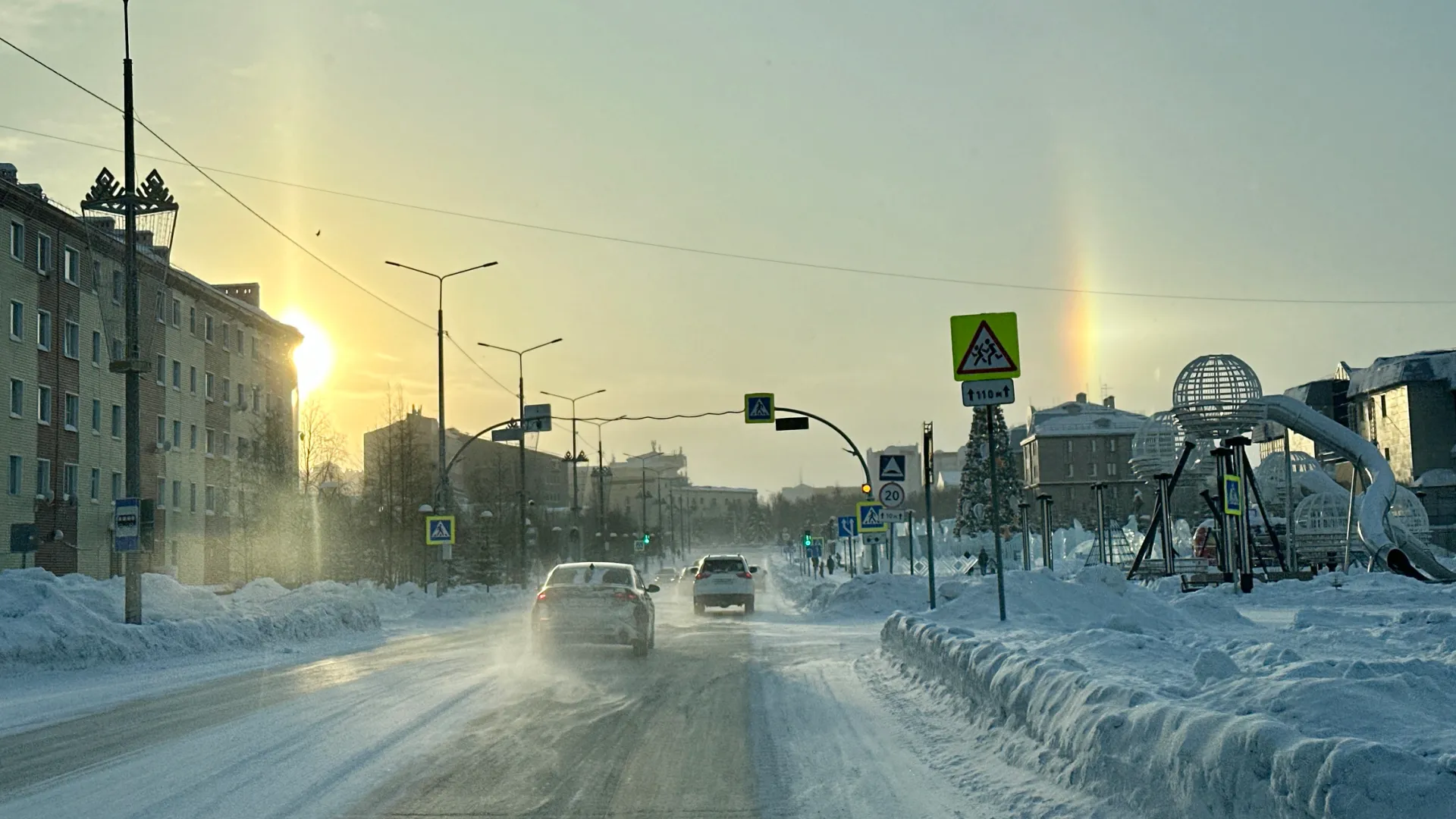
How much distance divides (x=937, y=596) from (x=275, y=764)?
71.4 ft

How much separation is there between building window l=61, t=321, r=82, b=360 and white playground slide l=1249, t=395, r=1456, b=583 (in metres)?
44.9

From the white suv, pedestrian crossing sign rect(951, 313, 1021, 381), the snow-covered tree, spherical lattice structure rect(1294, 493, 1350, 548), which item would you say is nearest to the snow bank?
the white suv

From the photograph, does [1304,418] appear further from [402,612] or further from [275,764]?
[275,764]

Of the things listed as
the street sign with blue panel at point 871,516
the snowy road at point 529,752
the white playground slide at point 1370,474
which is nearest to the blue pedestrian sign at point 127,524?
the snowy road at point 529,752

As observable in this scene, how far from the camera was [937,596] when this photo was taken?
2970 cm

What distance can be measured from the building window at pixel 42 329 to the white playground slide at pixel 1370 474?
44.3 m

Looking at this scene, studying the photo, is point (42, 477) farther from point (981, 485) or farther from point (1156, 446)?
point (981, 485)

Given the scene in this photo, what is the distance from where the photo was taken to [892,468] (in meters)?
27.7

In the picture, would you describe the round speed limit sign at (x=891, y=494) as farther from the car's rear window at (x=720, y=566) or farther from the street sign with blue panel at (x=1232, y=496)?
the street sign with blue panel at (x=1232, y=496)

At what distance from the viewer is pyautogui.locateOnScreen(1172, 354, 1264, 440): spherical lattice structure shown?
3912 centimetres

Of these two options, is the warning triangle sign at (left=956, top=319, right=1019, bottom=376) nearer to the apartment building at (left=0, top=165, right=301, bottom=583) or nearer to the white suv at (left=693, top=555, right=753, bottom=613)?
the white suv at (left=693, top=555, right=753, bottom=613)

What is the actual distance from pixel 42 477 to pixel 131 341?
3380 cm

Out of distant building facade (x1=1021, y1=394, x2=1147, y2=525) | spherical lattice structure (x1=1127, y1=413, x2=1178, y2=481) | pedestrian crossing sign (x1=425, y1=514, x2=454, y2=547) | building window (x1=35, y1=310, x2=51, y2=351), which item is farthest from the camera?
distant building facade (x1=1021, y1=394, x2=1147, y2=525)

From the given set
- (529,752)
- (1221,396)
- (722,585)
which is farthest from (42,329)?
(529,752)
